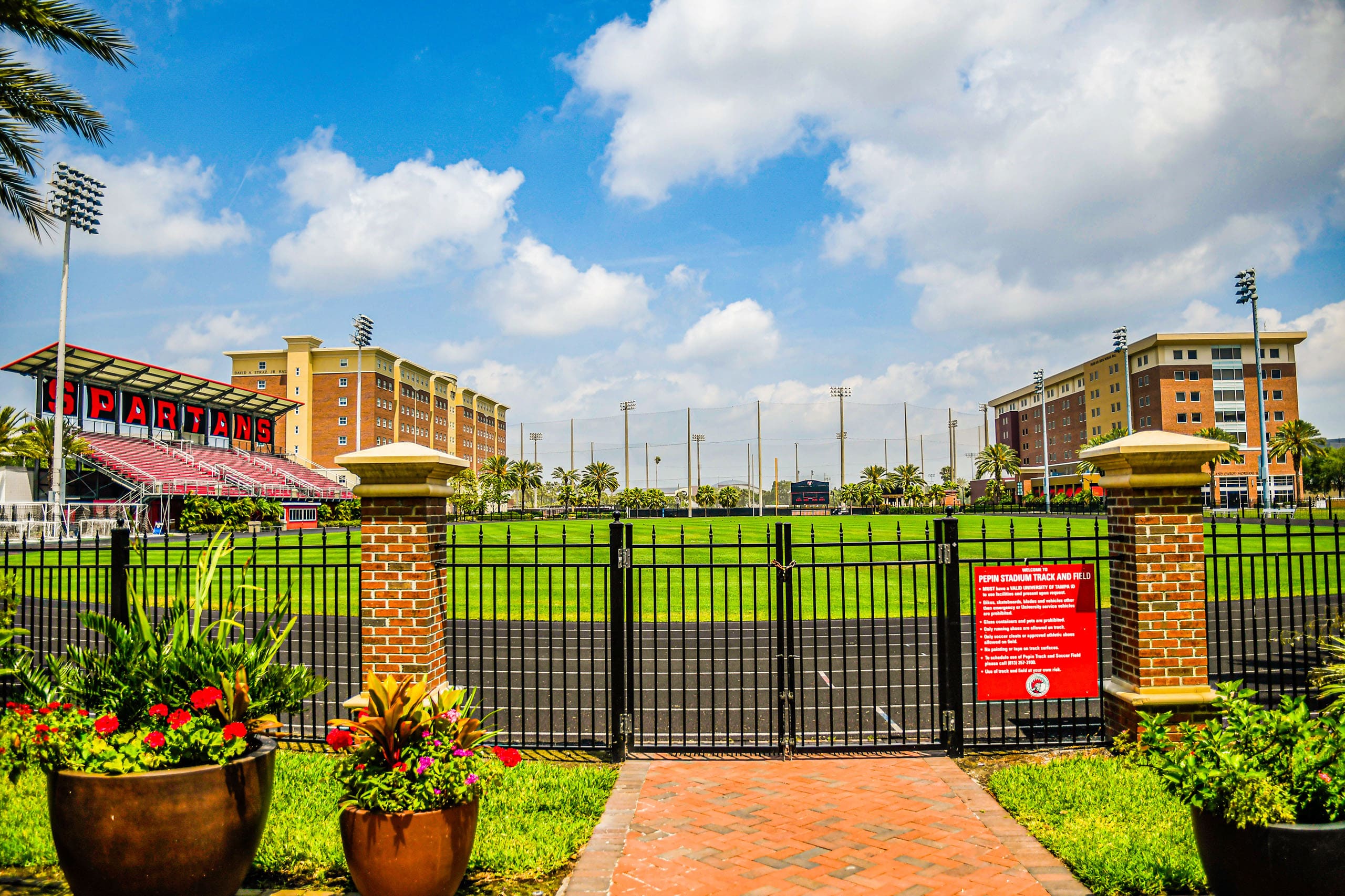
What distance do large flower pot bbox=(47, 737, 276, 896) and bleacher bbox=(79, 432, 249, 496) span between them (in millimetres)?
50098

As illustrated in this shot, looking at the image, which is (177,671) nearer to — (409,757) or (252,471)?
(409,757)

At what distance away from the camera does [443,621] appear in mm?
7102

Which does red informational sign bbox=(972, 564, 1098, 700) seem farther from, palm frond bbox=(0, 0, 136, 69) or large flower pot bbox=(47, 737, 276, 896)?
palm frond bbox=(0, 0, 136, 69)

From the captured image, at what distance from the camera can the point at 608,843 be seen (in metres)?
5.35

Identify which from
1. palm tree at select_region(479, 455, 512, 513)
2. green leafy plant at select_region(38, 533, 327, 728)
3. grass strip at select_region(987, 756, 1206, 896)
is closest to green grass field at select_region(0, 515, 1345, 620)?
green leafy plant at select_region(38, 533, 327, 728)

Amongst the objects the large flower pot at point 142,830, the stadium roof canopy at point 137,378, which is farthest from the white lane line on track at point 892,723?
the stadium roof canopy at point 137,378

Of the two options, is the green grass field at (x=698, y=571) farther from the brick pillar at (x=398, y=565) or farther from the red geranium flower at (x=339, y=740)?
the red geranium flower at (x=339, y=740)

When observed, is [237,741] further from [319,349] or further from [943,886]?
[319,349]

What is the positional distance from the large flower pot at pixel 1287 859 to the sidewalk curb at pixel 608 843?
10.8 ft

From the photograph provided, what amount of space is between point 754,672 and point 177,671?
683cm

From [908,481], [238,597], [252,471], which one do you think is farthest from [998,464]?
[238,597]

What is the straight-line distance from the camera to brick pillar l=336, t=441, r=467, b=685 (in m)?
Answer: 6.76

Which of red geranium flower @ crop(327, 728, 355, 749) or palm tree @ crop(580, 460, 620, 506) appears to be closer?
red geranium flower @ crop(327, 728, 355, 749)

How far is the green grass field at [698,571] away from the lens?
7742 mm
